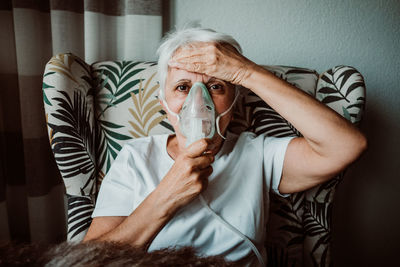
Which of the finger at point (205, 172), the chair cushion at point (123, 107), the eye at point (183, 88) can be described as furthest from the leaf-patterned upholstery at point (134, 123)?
the finger at point (205, 172)

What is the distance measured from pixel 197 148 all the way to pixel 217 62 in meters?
0.29

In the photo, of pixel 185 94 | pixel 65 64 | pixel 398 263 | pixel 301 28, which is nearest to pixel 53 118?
pixel 65 64

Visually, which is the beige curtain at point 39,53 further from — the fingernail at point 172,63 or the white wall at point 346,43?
the fingernail at point 172,63

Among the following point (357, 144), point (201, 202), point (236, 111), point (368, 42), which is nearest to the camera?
point (357, 144)

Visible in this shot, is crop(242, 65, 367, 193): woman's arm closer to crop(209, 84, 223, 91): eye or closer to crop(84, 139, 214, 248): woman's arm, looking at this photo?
crop(209, 84, 223, 91): eye

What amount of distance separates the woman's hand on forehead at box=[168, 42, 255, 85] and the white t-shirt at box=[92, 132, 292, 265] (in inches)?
11.6

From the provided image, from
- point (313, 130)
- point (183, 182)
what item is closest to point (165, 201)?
point (183, 182)

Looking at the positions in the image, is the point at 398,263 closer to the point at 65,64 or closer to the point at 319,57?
the point at 319,57

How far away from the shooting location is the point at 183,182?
0.79 m

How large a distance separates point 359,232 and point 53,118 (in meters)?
1.77

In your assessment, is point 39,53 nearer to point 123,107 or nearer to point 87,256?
point 123,107

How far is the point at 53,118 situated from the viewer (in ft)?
3.16

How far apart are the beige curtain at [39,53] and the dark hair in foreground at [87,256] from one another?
1.05m

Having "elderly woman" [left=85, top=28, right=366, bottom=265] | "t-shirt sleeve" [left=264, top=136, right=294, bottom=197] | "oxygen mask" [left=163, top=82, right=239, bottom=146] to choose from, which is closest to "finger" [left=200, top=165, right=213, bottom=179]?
"elderly woman" [left=85, top=28, right=366, bottom=265]
